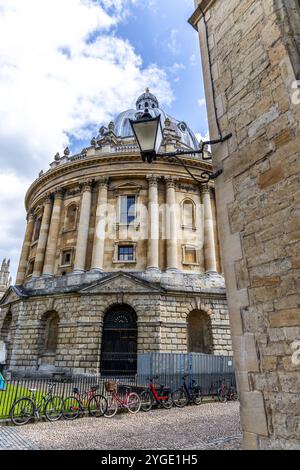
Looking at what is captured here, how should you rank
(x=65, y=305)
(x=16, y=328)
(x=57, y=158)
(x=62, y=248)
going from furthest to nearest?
(x=57, y=158) → (x=62, y=248) → (x=16, y=328) → (x=65, y=305)

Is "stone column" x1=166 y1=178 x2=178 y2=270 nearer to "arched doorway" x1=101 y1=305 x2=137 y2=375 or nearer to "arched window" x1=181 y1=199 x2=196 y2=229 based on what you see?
"arched window" x1=181 y1=199 x2=196 y2=229

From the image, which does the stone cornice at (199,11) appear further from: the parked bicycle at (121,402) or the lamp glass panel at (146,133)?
the parked bicycle at (121,402)

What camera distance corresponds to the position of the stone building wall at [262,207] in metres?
3.39

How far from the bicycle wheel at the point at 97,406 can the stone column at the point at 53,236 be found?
587 inches

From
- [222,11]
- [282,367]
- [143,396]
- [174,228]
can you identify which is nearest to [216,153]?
[222,11]

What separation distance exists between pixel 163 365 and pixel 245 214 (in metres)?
12.3

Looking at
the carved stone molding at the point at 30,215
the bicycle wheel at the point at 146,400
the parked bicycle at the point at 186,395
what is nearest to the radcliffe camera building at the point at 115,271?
the carved stone molding at the point at 30,215

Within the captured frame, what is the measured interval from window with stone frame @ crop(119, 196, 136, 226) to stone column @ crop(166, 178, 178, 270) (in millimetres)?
2890

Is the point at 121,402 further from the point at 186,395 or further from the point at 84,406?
the point at 186,395

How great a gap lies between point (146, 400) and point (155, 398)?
0.41 m

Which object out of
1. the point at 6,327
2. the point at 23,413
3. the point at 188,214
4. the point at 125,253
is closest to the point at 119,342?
the point at 125,253

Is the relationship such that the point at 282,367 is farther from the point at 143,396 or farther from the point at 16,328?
the point at 16,328

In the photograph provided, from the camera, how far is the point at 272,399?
3.39 m

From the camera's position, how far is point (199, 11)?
6141 mm
